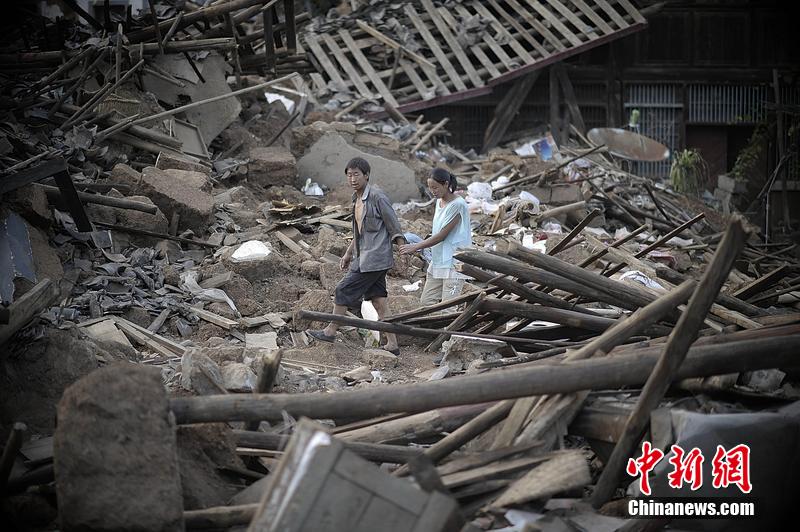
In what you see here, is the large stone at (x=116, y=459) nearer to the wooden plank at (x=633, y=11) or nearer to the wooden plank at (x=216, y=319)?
the wooden plank at (x=216, y=319)

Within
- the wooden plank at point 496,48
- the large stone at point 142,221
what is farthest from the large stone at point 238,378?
the wooden plank at point 496,48

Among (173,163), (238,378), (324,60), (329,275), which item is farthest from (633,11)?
(238,378)

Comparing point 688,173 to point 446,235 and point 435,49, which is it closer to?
Result: point 435,49

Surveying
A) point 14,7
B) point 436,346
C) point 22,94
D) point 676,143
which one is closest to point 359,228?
point 436,346

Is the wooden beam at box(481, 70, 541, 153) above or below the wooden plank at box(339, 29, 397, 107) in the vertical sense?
below

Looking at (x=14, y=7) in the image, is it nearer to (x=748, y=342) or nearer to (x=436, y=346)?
(x=436, y=346)

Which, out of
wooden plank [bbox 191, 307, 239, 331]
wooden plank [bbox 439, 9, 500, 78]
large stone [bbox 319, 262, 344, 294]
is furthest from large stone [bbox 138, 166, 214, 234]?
wooden plank [bbox 439, 9, 500, 78]

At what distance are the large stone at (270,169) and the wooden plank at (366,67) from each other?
391 centimetres

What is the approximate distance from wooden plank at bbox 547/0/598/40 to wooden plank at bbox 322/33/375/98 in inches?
164

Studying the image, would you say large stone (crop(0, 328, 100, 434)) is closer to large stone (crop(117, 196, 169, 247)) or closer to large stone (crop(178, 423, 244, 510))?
large stone (crop(178, 423, 244, 510))

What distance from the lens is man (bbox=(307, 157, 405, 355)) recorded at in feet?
24.0

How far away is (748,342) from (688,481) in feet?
2.41

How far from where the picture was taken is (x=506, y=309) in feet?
18.1

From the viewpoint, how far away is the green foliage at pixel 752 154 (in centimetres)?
1667
